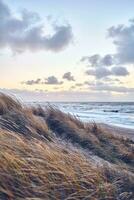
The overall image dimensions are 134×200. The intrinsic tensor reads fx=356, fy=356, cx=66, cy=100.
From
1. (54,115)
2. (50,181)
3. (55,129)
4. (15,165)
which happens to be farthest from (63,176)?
(54,115)

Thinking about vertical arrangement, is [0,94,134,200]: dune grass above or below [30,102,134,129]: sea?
above

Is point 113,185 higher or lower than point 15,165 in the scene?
lower

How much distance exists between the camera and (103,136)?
9430 millimetres

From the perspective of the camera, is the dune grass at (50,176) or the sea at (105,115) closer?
the dune grass at (50,176)

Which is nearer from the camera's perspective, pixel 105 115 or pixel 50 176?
pixel 50 176

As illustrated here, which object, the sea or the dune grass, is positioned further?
the sea

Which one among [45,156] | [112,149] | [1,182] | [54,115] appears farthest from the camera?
[54,115]

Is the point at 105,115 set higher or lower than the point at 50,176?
lower

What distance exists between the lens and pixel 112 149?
8.35 m

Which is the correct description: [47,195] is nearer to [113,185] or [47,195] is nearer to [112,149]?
[113,185]

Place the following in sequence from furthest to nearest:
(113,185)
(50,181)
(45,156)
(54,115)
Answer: (54,115), (113,185), (45,156), (50,181)

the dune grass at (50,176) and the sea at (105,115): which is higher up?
the dune grass at (50,176)

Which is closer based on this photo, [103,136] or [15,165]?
[15,165]

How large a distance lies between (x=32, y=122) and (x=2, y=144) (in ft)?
11.0
